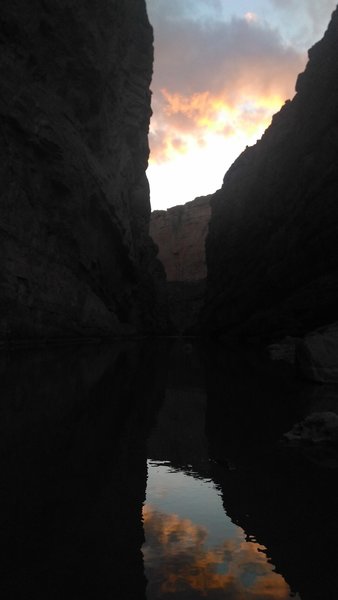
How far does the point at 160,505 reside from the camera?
11.1ft

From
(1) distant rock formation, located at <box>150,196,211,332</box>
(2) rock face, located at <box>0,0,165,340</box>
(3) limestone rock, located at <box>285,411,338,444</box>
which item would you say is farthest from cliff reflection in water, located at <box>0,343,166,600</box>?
(1) distant rock formation, located at <box>150,196,211,332</box>

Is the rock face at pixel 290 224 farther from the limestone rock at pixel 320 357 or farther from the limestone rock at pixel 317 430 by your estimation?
the limestone rock at pixel 317 430

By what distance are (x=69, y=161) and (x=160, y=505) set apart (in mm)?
25834

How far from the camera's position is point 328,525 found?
3.03 metres

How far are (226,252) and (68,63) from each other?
2715cm

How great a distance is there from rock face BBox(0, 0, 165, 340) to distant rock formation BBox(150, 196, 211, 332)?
7295cm

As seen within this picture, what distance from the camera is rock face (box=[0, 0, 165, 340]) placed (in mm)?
22094

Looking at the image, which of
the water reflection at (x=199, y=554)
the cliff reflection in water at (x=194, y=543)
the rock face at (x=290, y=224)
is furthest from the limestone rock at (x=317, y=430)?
the rock face at (x=290, y=224)

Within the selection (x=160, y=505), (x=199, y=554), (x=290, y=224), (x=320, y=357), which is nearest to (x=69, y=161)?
(x=290, y=224)

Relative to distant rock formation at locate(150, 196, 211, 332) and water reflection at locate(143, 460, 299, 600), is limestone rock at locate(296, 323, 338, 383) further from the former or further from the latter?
distant rock formation at locate(150, 196, 211, 332)

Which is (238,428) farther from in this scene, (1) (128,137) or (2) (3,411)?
(1) (128,137)

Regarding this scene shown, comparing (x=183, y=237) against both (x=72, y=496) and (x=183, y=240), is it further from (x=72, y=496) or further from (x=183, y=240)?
(x=72, y=496)

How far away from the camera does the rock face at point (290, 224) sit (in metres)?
28.1

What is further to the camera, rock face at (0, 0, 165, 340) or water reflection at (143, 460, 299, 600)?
rock face at (0, 0, 165, 340)
